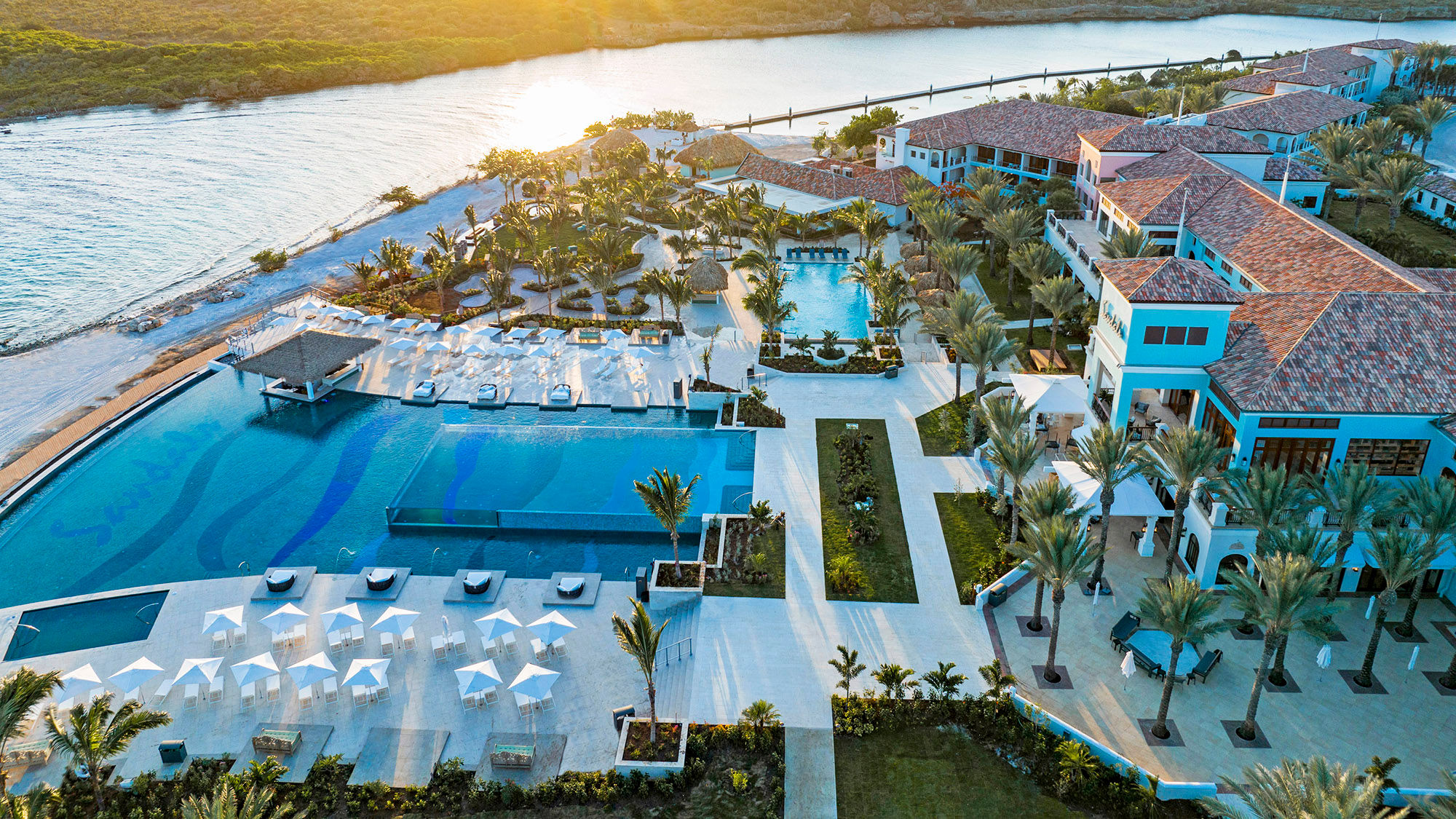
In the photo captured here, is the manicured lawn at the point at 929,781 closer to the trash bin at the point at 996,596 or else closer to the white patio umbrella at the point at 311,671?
the trash bin at the point at 996,596

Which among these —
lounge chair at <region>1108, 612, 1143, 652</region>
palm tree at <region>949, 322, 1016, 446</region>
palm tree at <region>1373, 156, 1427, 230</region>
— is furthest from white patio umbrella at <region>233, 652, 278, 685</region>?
palm tree at <region>1373, 156, 1427, 230</region>

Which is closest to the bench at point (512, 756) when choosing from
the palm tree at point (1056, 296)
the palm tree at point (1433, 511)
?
the palm tree at point (1433, 511)

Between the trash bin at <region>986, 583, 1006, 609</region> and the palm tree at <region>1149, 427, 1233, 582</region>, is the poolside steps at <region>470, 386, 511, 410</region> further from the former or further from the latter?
the palm tree at <region>1149, 427, 1233, 582</region>

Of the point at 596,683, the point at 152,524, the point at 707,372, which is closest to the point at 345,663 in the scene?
the point at 596,683

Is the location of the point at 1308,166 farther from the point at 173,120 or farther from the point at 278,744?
the point at 173,120

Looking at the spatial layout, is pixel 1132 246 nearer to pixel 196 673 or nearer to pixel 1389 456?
pixel 1389 456

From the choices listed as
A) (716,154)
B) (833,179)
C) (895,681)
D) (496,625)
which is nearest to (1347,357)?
(895,681)
